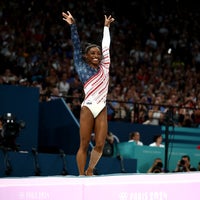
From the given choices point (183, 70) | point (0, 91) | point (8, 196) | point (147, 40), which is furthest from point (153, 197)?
point (147, 40)

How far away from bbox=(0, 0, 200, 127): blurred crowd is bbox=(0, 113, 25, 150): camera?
201 cm

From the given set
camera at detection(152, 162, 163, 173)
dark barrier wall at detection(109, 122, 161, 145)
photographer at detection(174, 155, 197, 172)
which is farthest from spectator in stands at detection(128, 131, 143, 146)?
photographer at detection(174, 155, 197, 172)

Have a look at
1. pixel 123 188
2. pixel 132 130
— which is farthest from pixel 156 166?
pixel 123 188

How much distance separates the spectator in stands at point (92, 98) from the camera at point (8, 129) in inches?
113

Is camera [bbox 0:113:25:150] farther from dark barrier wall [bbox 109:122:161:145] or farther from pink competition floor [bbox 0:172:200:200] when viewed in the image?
pink competition floor [bbox 0:172:200:200]

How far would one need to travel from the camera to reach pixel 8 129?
8961 millimetres

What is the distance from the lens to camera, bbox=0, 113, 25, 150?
897 centimetres

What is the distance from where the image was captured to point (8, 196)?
4.93 m

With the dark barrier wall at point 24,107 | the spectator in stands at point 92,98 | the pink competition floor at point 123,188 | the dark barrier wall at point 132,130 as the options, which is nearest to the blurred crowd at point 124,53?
the dark barrier wall at point 132,130

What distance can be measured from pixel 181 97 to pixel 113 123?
107 inches

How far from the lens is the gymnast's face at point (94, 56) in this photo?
635 cm

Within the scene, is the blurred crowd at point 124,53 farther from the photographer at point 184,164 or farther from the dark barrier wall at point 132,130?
the photographer at point 184,164

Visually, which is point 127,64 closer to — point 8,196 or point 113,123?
point 113,123

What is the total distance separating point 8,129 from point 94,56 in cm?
307
